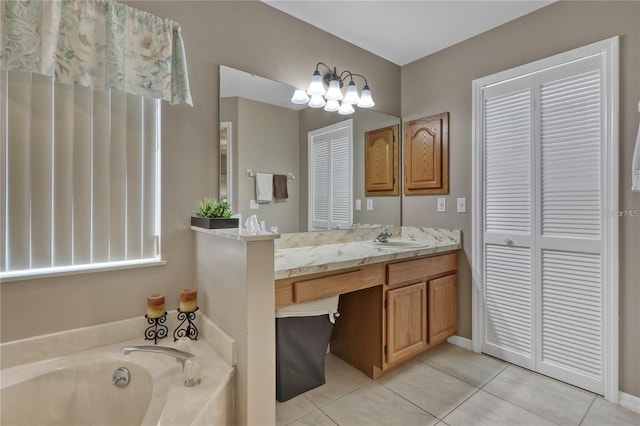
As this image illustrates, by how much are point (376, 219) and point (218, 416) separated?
192 cm

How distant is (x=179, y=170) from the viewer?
1.74m

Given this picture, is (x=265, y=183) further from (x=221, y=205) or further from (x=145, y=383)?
(x=145, y=383)

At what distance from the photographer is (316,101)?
2.30 m

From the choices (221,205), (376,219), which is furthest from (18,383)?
(376,219)

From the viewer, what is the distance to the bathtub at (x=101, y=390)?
48.1 inches

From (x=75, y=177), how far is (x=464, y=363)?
8.82ft

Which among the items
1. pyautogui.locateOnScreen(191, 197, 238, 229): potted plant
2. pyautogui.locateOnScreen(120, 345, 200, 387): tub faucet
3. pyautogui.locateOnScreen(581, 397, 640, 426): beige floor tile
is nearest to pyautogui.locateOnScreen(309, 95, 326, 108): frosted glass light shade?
pyautogui.locateOnScreen(191, 197, 238, 229): potted plant

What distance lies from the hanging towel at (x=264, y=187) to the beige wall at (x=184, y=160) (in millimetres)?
295

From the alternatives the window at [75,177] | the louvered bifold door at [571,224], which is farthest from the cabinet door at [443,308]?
the window at [75,177]

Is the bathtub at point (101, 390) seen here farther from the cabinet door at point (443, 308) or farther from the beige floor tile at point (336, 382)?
the cabinet door at point (443, 308)

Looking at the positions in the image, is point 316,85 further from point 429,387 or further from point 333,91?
point 429,387

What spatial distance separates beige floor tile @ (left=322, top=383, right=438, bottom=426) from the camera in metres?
1.68

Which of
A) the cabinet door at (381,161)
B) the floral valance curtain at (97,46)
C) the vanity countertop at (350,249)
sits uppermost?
the floral valance curtain at (97,46)

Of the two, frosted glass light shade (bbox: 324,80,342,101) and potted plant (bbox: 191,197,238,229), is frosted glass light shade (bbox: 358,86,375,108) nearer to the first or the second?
frosted glass light shade (bbox: 324,80,342,101)
